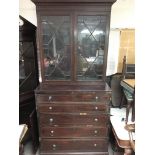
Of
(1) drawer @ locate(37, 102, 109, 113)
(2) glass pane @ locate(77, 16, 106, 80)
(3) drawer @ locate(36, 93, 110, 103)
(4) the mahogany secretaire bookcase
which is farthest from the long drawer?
(2) glass pane @ locate(77, 16, 106, 80)

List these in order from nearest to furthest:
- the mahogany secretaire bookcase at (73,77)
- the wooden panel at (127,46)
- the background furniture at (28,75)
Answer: the mahogany secretaire bookcase at (73,77) < the background furniture at (28,75) < the wooden panel at (127,46)

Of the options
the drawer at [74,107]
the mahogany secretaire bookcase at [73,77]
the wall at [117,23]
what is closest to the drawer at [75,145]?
the mahogany secretaire bookcase at [73,77]

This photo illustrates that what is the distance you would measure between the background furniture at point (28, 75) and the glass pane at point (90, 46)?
2.23 ft

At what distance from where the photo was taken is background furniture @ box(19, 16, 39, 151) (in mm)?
2156

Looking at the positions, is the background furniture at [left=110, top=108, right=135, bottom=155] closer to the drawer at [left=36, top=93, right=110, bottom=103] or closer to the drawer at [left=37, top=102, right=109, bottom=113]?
the drawer at [left=37, top=102, right=109, bottom=113]

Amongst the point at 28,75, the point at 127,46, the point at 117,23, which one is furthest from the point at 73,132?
the point at 117,23

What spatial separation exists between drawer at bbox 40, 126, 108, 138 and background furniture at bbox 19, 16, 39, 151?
201mm

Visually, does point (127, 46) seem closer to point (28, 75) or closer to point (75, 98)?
point (75, 98)

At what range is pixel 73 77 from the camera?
2080mm

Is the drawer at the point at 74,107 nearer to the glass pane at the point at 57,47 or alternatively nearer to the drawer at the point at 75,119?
the drawer at the point at 75,119

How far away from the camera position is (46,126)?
82.2 inches

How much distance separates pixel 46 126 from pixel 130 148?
3.24 feet

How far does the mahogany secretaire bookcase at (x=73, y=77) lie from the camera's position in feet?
6.29
